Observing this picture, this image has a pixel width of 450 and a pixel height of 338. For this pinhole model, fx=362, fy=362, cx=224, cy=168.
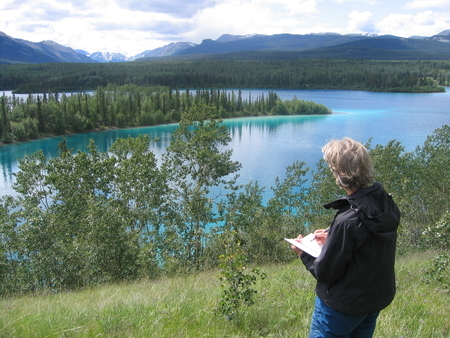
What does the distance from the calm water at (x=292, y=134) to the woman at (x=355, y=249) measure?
103ft

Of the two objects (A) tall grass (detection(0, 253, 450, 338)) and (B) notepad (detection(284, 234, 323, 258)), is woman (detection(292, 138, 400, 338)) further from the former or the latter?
(A) tall grass (detection(0, 253, 450, 338))

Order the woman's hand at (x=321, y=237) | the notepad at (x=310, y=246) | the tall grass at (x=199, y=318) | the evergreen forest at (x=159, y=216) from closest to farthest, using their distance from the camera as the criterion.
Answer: the notepad at (x=310, y=246), the woman's hand at (x=321, y=237), the tall grass at (x=199, y=318), the evergreen forest at (x=159, y=216)

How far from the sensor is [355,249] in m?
2.24

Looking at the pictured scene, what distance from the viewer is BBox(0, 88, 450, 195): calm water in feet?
139

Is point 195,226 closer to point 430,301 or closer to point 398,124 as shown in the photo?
point 430,301

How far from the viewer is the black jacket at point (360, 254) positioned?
218cm

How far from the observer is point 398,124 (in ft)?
215

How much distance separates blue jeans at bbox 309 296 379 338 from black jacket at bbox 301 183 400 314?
0.24 feet

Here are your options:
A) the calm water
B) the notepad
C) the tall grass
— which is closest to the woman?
the notepad

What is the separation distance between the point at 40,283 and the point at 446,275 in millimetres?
11888

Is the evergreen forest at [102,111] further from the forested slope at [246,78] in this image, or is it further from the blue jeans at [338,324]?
the blue jeans at [338,324]

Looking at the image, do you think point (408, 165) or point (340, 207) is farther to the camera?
point (408, 165)

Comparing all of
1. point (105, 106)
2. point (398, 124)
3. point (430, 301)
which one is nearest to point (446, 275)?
point (430, 301)

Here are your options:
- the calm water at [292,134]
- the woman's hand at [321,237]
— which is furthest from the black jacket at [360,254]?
the calm water at [292,134]
